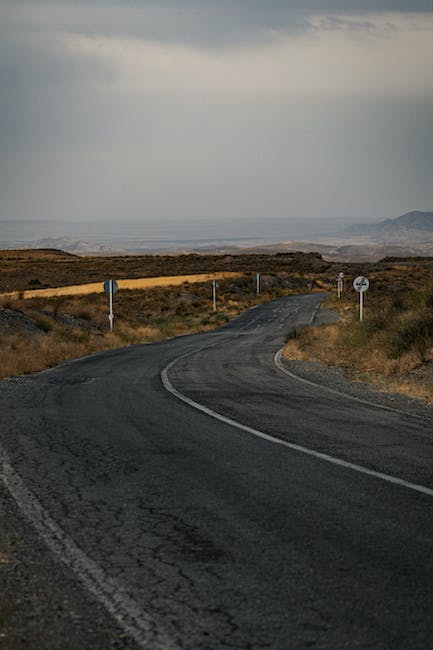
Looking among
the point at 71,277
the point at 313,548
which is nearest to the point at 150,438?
the point at 313,548

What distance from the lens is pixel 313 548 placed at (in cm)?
595

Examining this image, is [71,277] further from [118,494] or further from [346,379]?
[118,494]

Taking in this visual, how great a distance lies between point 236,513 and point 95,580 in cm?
192

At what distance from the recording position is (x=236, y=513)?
6961 mm

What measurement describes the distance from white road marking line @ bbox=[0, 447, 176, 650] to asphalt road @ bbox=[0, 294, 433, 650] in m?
0.01

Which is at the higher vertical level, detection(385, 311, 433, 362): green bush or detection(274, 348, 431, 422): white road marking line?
detection(385, 311, 433, 362): green bush

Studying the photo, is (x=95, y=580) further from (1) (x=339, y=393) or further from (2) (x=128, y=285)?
(2) (x=128, y=285)

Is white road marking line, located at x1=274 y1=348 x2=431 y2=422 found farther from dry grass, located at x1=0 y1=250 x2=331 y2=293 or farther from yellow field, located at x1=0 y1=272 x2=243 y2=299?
dry grass, located at x1=0 y1=250 x2=331 y2=293

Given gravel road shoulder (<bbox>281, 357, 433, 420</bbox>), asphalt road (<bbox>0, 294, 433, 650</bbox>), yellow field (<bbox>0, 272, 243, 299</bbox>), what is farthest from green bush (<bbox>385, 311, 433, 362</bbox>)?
yellow field (<bbox>0, 272, 243, 299</bbox>)

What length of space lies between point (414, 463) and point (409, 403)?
5.92 metres

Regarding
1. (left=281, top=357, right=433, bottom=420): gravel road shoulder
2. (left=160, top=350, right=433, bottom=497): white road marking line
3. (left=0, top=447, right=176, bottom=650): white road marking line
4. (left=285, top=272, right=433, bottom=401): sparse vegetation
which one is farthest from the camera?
(left=285, top=272, right=433, bottom=401): sparse vegetation

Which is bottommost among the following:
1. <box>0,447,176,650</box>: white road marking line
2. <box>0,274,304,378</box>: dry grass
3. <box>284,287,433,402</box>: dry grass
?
<box>0,274,304,378</box>: dry grass

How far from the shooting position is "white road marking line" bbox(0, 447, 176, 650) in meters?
4.47

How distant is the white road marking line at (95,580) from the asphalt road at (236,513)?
0.01 metres
